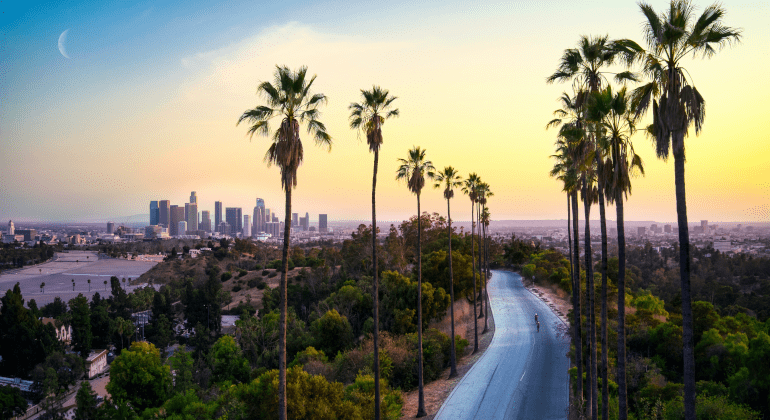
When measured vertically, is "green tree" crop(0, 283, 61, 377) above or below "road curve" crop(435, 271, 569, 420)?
below

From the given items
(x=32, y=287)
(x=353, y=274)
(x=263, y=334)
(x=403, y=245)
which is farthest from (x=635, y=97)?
(x=32, y=287)

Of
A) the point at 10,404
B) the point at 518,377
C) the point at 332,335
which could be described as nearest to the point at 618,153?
the point at 518,377

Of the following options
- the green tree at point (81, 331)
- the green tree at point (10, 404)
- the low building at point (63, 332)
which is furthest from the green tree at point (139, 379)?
the low building at point (63, 332)

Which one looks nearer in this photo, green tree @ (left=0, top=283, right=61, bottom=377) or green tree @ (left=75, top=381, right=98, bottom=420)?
green tree @ (left=75, top=381, right=98, bottom=420)

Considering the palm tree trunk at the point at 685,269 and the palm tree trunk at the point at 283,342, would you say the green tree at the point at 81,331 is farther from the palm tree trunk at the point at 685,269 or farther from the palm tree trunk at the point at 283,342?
the palm tree trunk at the point at 685,269

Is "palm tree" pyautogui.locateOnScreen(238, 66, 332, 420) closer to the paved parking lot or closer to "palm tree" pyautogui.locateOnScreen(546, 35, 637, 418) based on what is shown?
"palm tree" pyautogui.locateOnScreen(546, 35, 637, 418)

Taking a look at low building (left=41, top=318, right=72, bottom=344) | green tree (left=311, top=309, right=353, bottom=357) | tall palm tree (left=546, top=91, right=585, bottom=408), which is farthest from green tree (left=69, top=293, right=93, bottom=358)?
tall palm tree (left=546, top=91, right=585, bottom=408)
